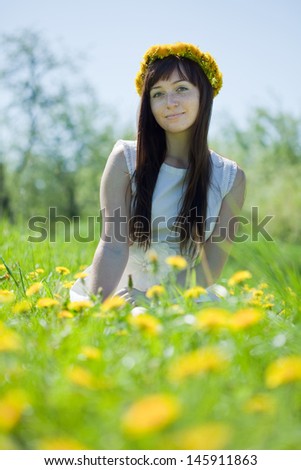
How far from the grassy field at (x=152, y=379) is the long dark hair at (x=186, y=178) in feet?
3.70

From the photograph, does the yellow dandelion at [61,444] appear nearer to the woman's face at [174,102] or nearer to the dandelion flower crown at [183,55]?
the woman's face at [174,102]

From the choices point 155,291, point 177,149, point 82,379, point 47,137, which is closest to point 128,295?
point 155,291

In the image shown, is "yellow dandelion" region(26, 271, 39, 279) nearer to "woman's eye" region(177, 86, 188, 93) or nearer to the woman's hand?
the woman's hand

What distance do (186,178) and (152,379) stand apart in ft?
6.40

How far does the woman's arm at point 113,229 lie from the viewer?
2838mm

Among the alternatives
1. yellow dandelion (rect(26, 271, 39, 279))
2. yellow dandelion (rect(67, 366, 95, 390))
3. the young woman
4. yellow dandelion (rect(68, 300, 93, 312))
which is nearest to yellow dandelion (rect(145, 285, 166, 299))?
yellow dandelion (rect(68, 300, 93, 312))

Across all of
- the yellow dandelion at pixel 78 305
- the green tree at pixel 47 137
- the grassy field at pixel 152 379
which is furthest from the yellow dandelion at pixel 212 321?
the green tree at pixel 47 137

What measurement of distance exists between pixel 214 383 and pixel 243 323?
0.16 metres

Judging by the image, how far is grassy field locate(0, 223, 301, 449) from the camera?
109cm

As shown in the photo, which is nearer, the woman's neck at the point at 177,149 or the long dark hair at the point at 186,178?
the long dark hair at the point at 186,178

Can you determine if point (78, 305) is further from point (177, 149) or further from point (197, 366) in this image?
point (177, 149)

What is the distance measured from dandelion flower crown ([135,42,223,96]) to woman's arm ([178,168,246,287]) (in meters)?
0.58

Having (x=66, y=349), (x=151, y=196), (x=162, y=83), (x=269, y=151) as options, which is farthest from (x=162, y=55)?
(x=269, y=151)

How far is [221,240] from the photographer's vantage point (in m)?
3.22
